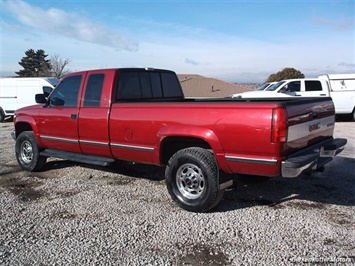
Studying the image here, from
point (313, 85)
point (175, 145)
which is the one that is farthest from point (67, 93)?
point (313, 85)

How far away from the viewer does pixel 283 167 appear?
3.74m

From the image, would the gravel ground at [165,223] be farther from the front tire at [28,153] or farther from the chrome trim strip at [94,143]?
the chrome trim strip at [94,143]

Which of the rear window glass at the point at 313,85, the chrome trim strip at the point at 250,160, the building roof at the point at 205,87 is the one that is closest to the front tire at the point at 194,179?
the chrome trim strip at the point at 250,160

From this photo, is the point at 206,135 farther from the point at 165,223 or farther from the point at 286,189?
the point at 286,189

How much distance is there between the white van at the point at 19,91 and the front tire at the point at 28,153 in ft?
33.0

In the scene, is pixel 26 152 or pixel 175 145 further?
pixel 26 152

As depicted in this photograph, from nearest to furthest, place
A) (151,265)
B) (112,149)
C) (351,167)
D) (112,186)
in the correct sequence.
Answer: (151,265) → (112,149) → (112,186) → (351,167)

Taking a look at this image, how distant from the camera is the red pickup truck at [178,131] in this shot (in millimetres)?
3797

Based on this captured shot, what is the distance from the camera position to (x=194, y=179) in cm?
447

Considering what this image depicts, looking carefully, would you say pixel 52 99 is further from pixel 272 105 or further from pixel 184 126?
pixel 272 105

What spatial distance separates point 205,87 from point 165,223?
41605mm

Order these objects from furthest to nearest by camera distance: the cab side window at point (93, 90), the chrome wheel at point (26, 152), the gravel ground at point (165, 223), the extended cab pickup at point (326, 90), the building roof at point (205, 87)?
1. the building roof at point (205, 87)
2. the extended cab pickup at point (326, 90)
3. the chrome wheel at point (26, 152)
4. the cab side window at point (93, 90)
5. the gravel ground at point (165, 223)

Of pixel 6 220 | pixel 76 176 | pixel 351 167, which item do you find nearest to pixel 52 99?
pixel 76 176

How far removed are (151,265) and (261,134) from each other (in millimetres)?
1815
